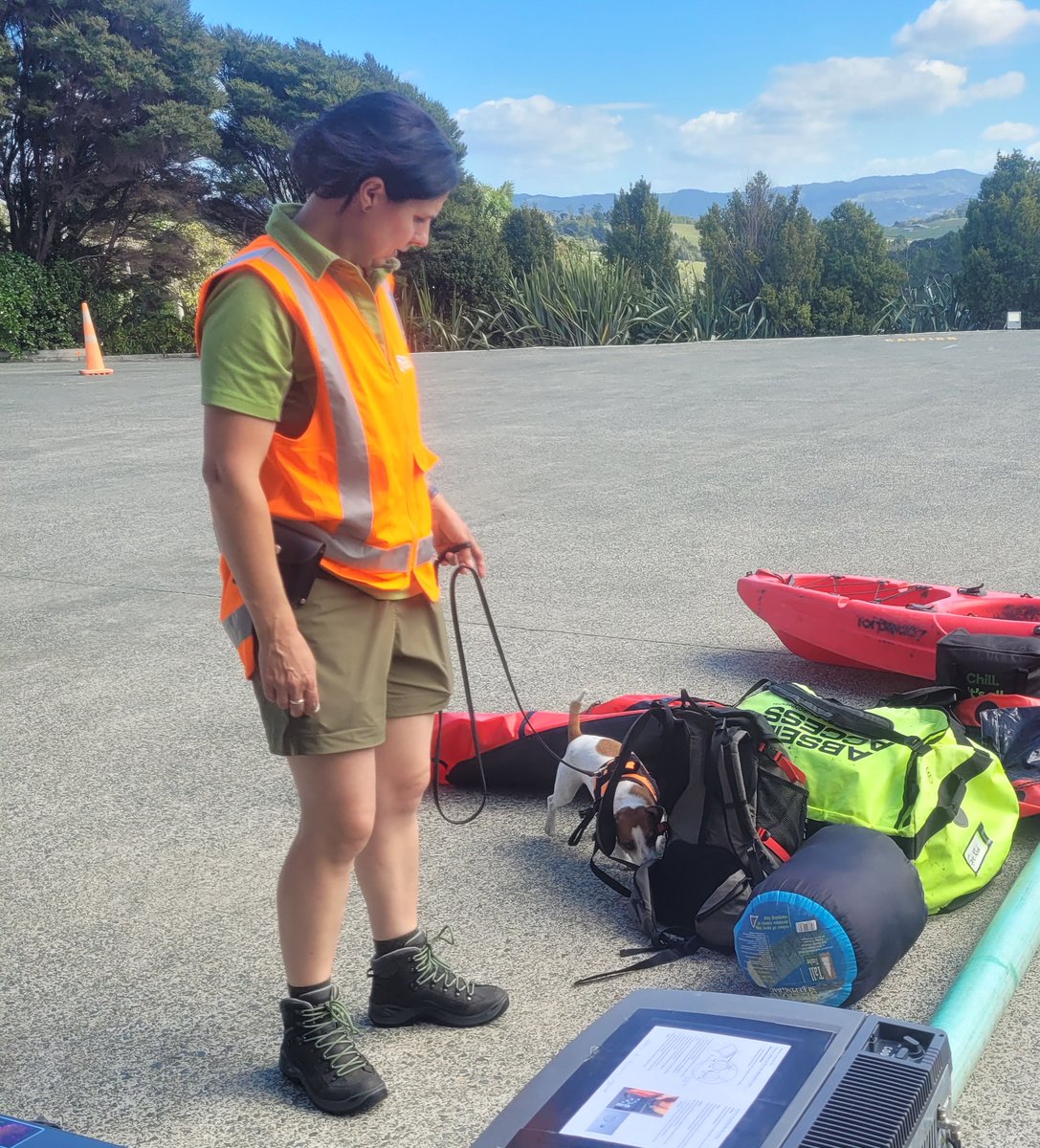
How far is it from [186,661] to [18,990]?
2.53m

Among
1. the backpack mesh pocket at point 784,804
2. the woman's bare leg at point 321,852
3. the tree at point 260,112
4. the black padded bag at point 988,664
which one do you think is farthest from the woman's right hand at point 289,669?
the tree at point 260,112

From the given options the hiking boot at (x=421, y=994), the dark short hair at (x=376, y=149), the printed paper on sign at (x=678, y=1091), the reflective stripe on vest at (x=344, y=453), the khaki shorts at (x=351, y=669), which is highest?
the dark short hair at (x=376, y=149)

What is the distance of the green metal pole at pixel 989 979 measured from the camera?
7.88 feet

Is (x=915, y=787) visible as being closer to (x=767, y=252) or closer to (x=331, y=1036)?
(x=331, y=1036)

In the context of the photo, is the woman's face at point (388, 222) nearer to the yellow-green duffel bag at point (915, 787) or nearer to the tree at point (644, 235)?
the yellow-green duffel bag at point (915, 787)

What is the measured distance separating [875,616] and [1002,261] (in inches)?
1141

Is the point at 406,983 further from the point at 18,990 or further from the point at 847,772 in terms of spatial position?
the point at 847,772

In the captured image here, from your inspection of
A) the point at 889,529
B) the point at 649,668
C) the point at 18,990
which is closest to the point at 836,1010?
the point at 18,990

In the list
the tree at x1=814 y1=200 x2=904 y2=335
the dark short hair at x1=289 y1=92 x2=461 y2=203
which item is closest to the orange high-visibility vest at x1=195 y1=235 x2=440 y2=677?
the dark short hair at x1=289 y1=92 x2=461 y2=203

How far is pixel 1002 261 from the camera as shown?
3050 cm

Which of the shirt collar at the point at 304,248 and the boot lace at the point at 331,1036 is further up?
the shirt collar at the point at 304,248

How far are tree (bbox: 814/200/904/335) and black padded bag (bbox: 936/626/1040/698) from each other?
2544cm

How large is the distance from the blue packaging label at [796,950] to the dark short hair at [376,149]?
1.64 metres

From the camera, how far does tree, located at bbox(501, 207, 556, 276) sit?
29.3 m
